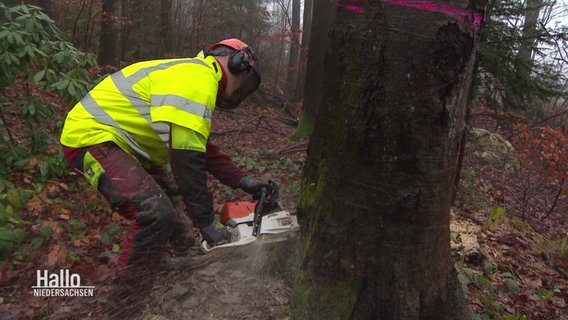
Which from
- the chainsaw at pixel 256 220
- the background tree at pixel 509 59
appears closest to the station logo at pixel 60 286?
the chainsaw at pixel 256 220

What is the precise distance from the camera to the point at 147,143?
2.46 meters

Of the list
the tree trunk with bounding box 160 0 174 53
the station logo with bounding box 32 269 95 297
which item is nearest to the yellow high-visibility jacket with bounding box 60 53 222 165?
the station logo with bounding box 32 269 95 297

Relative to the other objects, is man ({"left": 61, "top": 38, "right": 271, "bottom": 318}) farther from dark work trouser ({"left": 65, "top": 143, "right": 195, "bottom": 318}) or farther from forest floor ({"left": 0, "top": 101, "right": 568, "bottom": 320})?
forest floor ({"left": 0, "top": 101, "right": 568, "bottom": 320})

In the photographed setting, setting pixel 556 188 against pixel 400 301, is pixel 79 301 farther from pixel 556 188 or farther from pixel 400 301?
pixel 556 188

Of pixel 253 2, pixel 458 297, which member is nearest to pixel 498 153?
pixel 458 297

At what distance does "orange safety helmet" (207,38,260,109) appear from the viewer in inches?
93.1

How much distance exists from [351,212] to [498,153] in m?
7.99

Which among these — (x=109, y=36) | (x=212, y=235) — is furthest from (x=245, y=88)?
(x=109, y=36)

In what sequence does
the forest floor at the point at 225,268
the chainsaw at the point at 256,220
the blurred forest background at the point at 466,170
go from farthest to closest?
the blurred forest background at the point at 466,170
the chainsaw at the point at 256,220
the forest floor at the point at 225,268

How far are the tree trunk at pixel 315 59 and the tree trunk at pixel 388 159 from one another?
5342mm

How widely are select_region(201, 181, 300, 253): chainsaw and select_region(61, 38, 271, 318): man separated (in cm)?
11

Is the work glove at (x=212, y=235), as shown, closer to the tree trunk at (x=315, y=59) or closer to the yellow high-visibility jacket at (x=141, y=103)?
the yellow high-visibility jacket at (x=141, y=103)

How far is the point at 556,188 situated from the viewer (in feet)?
24.1

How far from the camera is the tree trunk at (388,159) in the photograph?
1.71 meters
